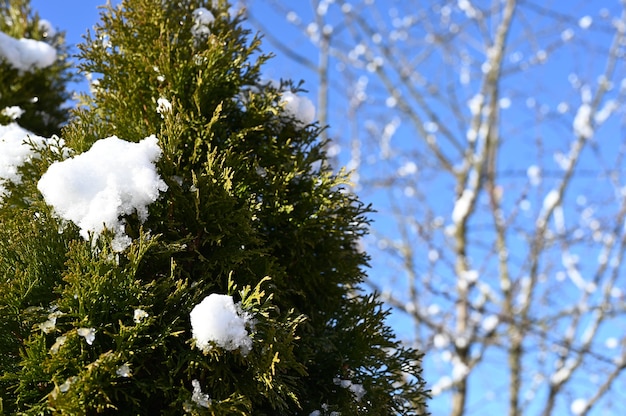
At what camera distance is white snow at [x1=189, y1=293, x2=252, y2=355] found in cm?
115

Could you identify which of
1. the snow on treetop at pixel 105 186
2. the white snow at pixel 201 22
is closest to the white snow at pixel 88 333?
the snow on treetop at pixel 105 186

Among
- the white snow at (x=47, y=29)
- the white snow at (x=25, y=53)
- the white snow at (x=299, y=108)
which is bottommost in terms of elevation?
the white snow at (x=299, y=108)

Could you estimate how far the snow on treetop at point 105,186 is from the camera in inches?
51.6

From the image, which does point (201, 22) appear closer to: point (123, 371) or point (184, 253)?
point (184, 253)

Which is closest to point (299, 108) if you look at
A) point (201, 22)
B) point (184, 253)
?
point (201, 22)

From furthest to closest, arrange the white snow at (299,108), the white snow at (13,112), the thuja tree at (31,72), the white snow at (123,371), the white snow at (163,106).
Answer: the thuja tree at (31,72)
the white snow at (13,112)
the white snow at (299,108)
the white snow at (163,106)
the white snow at (123,371)

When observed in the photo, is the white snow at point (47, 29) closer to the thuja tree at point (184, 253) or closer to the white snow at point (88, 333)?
the thuja tree at point (184, 253)

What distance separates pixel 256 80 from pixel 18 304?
1098 mm

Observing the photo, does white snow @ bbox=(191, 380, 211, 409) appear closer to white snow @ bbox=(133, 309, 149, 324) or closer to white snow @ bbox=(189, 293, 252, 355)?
white snow @ bbox=(189, 293, 252, 355)

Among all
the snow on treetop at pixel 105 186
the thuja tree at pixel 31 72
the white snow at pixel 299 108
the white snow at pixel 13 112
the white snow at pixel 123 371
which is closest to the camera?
the white snow at pixel 123 371

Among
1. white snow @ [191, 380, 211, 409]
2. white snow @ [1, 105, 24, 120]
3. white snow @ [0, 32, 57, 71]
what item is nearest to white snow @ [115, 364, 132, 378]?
white snow @ [191, 380, 211, 409]

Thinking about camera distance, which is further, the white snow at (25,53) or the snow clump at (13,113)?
the white snow at (25,53)

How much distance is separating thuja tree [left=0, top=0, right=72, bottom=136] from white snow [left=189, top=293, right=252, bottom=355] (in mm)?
1632

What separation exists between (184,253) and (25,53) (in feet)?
5.83
